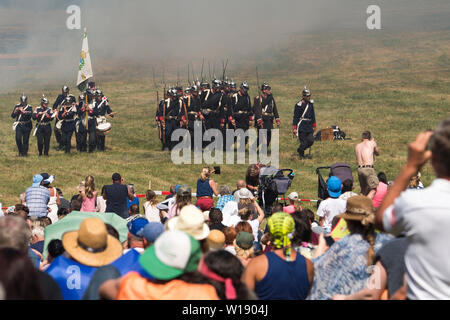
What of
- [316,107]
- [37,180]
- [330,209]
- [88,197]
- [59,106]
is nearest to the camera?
[330,209]

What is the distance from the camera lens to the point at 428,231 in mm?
3346

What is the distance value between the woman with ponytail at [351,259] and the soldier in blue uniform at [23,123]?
58.3 feet

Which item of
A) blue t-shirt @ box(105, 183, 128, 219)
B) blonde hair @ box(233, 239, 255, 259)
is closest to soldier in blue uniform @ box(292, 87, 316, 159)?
blue t-shirt @ box(105, 183, 128, 219)

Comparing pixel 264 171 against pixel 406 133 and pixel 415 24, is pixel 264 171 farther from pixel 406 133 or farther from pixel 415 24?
pixel 415 24

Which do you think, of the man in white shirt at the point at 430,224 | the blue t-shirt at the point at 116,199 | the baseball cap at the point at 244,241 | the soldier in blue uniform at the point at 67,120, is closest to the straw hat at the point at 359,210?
the man in white shirt at the point at 430,224

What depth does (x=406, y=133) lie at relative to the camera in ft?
75.3

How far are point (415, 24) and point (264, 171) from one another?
4168 cm

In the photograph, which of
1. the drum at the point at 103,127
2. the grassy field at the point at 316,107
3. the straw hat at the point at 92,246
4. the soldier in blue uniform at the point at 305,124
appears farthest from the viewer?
the drum at the point at 103,127

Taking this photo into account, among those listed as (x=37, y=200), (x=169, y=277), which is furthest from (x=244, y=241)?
(x=37, y=200)

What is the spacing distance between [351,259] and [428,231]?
1191 mm

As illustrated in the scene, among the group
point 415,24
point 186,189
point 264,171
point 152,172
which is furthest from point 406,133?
point 415,24

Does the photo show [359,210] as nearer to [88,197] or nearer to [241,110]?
[88,197]

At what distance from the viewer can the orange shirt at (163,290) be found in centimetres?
375

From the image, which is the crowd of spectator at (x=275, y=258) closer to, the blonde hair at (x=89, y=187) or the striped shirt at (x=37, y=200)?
the striped shirt at (x=37, y=200)
